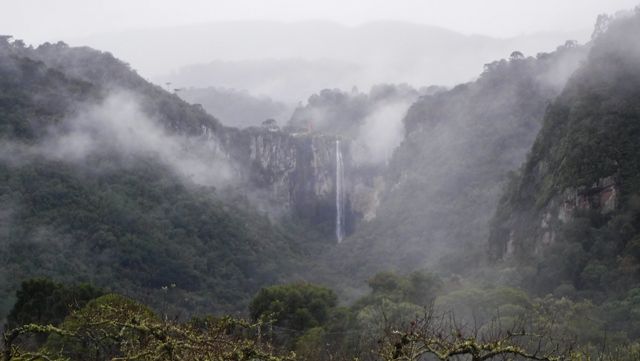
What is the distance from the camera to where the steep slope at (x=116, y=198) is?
64.9 metres

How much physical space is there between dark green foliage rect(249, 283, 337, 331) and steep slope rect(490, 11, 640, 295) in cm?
1765

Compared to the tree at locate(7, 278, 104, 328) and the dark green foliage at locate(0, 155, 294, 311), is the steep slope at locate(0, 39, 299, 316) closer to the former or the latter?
the dark green foliage at locate(0, 155, 294, 311)

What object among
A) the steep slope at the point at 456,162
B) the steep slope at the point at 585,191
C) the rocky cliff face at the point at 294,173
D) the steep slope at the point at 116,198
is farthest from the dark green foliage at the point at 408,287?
the rocky cliff face at the point at 294,173

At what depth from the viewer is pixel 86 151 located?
Answer: 291 feet

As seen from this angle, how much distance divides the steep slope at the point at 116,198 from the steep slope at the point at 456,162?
59.2 feet

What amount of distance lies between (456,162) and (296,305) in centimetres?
8262

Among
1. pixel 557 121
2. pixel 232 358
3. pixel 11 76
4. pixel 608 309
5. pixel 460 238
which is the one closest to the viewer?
pixel 232 358

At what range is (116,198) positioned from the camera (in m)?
80.2

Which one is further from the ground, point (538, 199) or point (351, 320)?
point (538, 199)

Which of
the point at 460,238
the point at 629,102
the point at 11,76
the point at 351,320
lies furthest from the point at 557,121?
the point at 11,76

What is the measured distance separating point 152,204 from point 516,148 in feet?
213

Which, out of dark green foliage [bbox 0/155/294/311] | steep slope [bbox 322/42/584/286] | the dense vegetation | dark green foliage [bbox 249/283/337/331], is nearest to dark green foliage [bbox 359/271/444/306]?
the dense vegetation

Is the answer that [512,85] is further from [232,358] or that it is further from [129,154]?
[232,358]

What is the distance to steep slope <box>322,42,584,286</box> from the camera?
101688 mm
